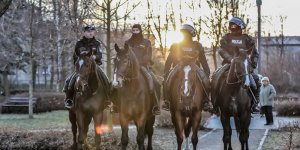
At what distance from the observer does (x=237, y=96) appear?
12938 millimetres

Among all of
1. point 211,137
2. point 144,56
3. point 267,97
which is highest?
point 144,56

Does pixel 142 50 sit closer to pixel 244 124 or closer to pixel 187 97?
pixel 187 97

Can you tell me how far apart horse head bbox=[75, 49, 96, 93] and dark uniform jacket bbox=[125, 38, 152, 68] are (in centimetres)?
130

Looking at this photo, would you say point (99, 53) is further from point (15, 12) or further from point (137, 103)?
point (15, 12)

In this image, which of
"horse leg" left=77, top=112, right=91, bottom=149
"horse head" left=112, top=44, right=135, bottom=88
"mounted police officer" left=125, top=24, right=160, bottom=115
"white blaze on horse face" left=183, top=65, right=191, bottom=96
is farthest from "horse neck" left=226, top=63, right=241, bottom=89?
"horse leg" left=77, top=112, right=91, bottom=149

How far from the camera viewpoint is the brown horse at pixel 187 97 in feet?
41.2

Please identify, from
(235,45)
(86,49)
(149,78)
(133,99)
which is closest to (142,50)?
(149,78)

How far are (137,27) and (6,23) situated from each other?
37.6 m

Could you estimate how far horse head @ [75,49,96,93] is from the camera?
1259cm

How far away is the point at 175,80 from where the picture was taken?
42.8 ft

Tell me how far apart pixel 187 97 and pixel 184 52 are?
133 centimetres

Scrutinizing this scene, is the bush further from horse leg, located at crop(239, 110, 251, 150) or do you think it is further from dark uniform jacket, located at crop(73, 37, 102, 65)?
dark uniform jacket, located at crop(73, 37, 102, 65)

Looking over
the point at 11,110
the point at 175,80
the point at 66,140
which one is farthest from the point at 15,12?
the point at 175,80

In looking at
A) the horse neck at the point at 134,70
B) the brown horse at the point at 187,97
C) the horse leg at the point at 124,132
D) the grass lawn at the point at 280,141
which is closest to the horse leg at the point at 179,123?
the brown horse at the point at 187,97
